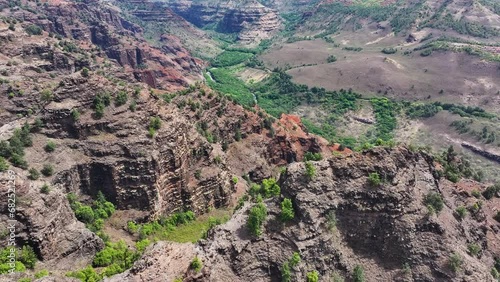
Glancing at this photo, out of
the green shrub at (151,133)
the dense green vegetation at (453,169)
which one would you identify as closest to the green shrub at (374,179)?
the green shrub at (151,133)

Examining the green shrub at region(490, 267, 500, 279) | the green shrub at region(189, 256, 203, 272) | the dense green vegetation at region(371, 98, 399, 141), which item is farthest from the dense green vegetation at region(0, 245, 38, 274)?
the dense green vegetation at region(371, 98, 399, 141)

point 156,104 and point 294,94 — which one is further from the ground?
point 156,104

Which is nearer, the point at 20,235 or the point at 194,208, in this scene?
the point at 20,235

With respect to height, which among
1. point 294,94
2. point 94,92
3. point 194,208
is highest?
point 94,92

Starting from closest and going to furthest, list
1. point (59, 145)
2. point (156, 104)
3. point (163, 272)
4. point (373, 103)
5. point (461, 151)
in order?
point (163, 272) → point (59, 145) → point (156, 104) → point (461, 151) → point (373, 103)

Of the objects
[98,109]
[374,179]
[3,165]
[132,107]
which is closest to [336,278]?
[374,179]

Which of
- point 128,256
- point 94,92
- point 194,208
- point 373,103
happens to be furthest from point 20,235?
point 373,103

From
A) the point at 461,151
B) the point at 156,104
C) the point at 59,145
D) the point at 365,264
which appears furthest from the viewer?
the point at 461,151

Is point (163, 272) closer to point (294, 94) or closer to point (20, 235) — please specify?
point (20, 235)

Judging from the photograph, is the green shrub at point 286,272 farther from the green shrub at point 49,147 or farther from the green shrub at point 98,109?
the green shrub at point 49,147

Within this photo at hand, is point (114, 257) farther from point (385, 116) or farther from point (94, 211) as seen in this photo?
point (385, 116)
